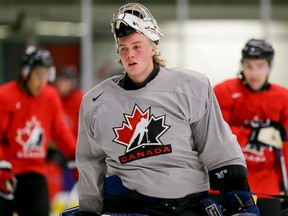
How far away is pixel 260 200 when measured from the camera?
3.66 m

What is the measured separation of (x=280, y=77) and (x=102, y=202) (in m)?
7.53

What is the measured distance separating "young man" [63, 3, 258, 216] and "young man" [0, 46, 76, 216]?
1.73 m

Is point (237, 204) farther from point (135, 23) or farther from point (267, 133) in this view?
point (267, 133)

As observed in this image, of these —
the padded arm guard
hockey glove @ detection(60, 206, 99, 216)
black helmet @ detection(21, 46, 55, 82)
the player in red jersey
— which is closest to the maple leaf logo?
black helmet @ detection(21, 46, 55, 82)

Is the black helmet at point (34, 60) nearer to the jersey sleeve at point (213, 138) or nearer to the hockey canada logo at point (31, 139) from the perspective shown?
the hockey canada logo at point (31, 139)

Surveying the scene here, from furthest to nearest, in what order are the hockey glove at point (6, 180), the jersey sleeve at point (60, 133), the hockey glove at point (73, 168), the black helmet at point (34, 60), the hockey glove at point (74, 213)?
the jersey sleeve at point (60, 133), the black helmet at point (34, 60), the hockey glove at point (73, 168), the hockey glove at point (6, 180), the hockey glove at point (74, 213)

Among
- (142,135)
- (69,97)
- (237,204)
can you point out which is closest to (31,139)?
(142,135)

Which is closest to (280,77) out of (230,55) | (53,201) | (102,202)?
(230,55)

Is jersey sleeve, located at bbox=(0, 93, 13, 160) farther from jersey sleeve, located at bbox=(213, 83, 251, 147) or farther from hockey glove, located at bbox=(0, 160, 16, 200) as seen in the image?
jersey sleeve, located at bbox=(213, 83, 251, 147)

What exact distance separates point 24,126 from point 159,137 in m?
2.11

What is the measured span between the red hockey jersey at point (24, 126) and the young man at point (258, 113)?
4.29 ft

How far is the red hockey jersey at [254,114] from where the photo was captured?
408cm

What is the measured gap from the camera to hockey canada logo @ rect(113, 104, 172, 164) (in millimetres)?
2885

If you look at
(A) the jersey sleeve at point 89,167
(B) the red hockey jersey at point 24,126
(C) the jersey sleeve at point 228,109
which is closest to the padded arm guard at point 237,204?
(A) the jersey sleeve at point 89,167
